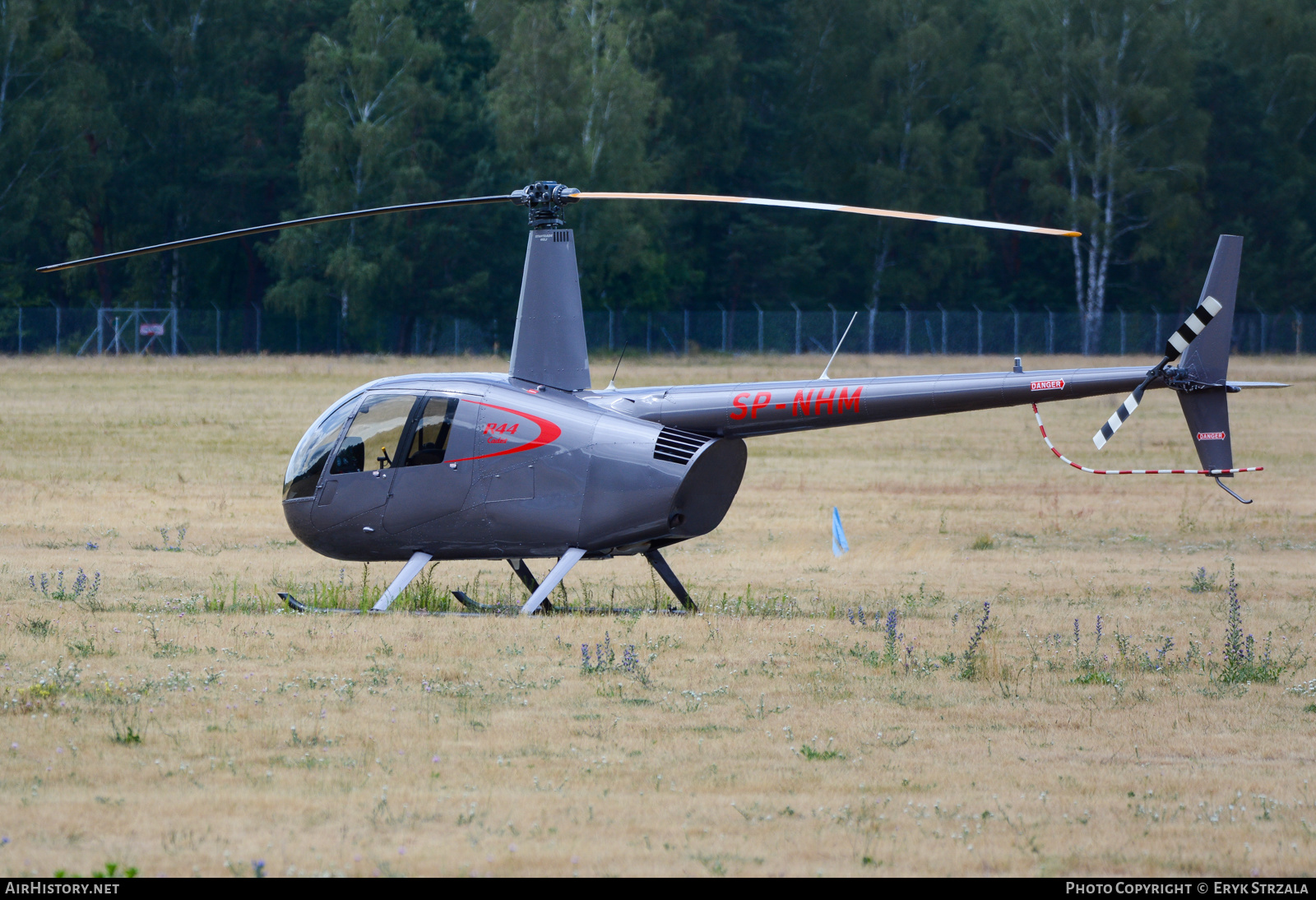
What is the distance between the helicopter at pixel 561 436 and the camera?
12945 millimetres

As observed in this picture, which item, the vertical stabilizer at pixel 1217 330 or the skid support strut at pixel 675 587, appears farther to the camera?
the skid support strut at pixel 675 587

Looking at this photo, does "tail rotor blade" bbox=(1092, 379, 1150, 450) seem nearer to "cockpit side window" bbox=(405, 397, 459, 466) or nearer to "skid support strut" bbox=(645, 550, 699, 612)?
"skid support strut" bbox=(645, 550, 699, 612)

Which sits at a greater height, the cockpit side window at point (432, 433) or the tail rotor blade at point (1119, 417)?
the tail rotor blade at point (1119, 417)

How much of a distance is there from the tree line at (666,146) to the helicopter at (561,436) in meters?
51.4

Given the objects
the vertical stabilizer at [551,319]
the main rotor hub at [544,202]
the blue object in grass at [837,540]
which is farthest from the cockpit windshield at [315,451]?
the blue object in grass at [837,540]

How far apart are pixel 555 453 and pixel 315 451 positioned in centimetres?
227

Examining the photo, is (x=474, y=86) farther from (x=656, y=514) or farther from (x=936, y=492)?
(x=656, y=514)

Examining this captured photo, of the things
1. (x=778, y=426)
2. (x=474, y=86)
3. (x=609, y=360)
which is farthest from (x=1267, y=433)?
(x=474, y=86)

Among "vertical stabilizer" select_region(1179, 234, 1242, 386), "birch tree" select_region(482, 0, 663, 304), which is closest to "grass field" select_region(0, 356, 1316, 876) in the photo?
"vertical stabilizer" select_region(1179, 234, 1242, 386)

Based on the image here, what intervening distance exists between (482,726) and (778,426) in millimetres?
5081

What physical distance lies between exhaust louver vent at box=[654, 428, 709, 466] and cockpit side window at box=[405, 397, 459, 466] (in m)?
1.85

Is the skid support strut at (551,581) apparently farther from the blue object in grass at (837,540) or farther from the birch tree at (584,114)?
the birch tree at (584,114)

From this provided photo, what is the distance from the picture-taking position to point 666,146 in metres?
74.5
